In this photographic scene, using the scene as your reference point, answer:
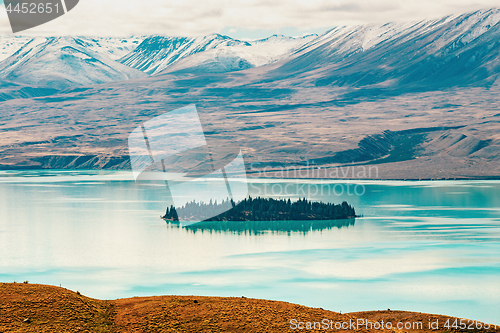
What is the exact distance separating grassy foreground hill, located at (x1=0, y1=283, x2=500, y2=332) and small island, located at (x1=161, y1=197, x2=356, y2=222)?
196 ft

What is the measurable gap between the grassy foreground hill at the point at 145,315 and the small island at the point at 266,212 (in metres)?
59.7

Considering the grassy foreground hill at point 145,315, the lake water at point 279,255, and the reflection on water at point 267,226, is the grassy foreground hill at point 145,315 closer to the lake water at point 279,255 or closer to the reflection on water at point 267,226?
the lake water at point 279,255

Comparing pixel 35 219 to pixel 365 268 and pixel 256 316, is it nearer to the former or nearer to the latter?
pixel 365 268

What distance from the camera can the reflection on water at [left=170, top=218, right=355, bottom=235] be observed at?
76.4 metres

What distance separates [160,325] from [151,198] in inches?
3630

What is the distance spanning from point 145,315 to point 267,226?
57396mm

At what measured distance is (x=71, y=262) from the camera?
2117 inches

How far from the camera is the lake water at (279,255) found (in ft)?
138

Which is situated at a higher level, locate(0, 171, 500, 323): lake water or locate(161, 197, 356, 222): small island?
locate(161, 197, 356, 222): small island

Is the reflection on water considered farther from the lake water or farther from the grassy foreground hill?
the grassy foreground hill

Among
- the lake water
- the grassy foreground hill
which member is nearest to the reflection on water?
the lake water

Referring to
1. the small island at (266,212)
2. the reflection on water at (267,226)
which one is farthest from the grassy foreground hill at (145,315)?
the small island at (266,212)

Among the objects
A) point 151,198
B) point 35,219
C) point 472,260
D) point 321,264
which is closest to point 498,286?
point 472,260

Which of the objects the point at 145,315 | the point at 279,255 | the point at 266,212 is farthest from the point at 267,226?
the point at 145,315
